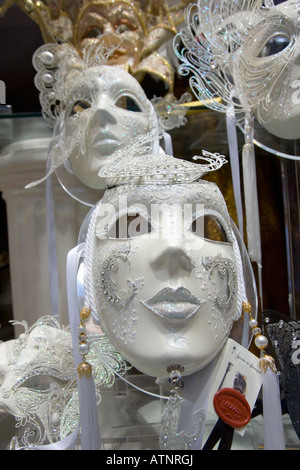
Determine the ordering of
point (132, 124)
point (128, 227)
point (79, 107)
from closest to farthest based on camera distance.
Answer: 1. point (128, 227)
2. point (132, 124)
3. point (79, 107)

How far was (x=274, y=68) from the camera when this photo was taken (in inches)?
48.7

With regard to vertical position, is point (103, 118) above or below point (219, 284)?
above

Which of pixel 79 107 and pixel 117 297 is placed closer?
pixel 117 297

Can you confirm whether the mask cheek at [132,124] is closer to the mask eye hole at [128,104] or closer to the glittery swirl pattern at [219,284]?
the mask eye hole at [128,104]

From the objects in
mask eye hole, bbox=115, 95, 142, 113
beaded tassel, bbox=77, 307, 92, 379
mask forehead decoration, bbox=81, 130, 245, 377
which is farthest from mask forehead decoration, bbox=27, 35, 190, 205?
beaded tassel, bbox=77, 307, 92, 379

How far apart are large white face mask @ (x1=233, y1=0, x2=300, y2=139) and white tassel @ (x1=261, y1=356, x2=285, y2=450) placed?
63 cm

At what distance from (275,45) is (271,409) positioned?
2.69 ft

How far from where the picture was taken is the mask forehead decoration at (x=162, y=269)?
35.3 inches

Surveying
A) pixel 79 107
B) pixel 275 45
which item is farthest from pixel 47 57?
pixel 275 45

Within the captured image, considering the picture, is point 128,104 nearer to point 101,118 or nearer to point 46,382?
point 101,118

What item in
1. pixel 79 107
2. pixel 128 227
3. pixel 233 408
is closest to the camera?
pixel 233 408

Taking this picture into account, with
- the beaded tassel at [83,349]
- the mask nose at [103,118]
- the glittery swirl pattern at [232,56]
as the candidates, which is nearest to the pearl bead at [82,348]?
the beaded tassel at [83,349]

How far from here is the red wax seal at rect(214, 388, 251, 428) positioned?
2.89ft

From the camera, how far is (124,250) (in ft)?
3.06
